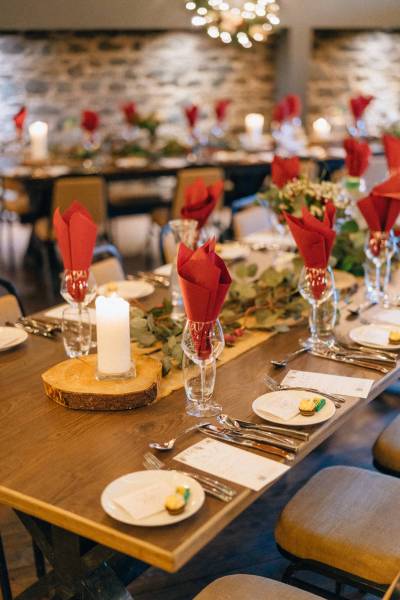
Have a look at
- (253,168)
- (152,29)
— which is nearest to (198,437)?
(253,168)

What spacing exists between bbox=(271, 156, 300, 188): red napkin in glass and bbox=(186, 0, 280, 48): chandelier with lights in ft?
16.7

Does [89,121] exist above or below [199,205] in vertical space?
above

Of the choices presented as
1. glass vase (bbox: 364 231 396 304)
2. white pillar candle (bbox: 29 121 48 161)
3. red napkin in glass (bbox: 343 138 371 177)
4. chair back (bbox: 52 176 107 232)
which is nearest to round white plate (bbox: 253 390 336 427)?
glass vase (bbox: 364 231 396 304)

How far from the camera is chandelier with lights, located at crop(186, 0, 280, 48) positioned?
27.6ft

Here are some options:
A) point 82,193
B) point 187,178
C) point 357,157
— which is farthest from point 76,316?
point 187,178

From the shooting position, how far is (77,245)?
7.89 ft

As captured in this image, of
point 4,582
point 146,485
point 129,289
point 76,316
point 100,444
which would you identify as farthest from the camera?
point 129,289

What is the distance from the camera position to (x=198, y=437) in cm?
187

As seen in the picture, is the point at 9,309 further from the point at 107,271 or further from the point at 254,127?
the point at 254,127

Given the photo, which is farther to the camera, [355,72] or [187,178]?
[355,72]

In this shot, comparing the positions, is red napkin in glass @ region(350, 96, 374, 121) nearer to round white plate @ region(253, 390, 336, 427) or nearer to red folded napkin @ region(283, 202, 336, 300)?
red folded napkin @ region(283, 202, 336, 300)

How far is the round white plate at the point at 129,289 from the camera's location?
3.00 metres

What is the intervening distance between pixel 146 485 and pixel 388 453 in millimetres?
1134

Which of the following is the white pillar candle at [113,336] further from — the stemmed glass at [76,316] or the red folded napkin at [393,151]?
the red folded napkin at [393,151]
